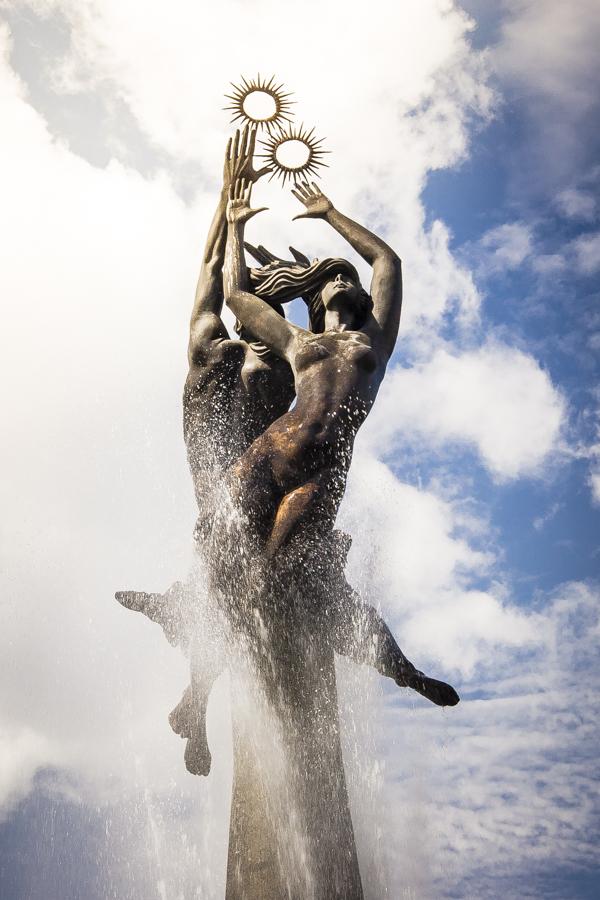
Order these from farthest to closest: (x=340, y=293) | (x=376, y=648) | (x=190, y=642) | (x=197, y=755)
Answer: (x=340, y=293) → (x=190, y=642) → (x=197, y=755) → (x=376, y=648)

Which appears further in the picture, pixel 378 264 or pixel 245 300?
pixel 378 264

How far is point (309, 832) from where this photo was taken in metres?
5.70

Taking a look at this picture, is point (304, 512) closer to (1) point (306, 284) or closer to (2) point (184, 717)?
(2) point (184, 717)

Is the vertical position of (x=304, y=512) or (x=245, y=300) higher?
(x=245, y=300)

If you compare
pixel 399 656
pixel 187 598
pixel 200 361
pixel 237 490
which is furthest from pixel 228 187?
pixel 399 656

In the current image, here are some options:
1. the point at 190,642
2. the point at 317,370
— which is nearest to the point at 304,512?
the point at 317,370

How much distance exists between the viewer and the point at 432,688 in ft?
19.0

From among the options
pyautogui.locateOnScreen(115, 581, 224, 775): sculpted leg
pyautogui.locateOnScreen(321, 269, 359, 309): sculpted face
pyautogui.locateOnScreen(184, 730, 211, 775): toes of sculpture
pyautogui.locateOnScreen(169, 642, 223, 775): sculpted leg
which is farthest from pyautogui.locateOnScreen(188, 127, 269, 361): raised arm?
pyautogui.locateOnScreen(184, 730, 211, 775): toes of sculpture

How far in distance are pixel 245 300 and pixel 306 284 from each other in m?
0.66

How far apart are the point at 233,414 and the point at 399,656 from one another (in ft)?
9.90

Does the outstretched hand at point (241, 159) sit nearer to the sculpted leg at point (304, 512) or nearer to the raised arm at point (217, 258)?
the raised arm at point (217, 258)

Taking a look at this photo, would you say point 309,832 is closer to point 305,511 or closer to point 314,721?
point 314,721

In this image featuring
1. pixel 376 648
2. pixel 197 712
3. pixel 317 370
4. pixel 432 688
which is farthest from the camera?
pixel 317 370

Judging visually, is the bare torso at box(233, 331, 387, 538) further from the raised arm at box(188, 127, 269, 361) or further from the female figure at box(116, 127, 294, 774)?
the raised arm at box(188, 127, 269, 361)
